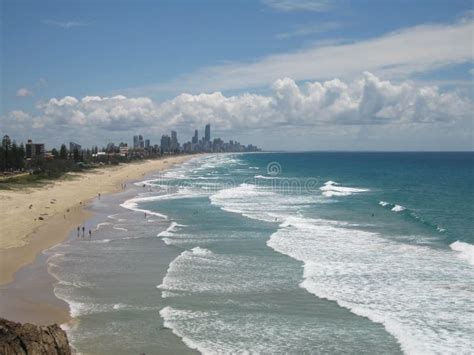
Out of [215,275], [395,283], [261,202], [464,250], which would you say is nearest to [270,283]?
[215,275]

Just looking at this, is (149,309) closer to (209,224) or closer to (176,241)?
(176,241)

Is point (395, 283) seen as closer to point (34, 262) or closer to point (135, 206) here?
point (34, 262)

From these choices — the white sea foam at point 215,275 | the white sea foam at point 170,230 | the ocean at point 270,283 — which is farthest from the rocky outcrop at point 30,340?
the white sea foam at point 170,230

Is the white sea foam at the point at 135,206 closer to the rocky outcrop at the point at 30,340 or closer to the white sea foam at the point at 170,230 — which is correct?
the white sea foam at the point at 170,230

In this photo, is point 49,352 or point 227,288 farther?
point 227,288

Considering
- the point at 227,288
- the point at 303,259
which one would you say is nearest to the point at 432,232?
the point at 303,259

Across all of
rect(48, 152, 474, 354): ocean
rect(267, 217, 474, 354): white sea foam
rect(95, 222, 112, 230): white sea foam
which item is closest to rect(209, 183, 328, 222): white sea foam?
rect(48, 152, 474, 354): ocean
